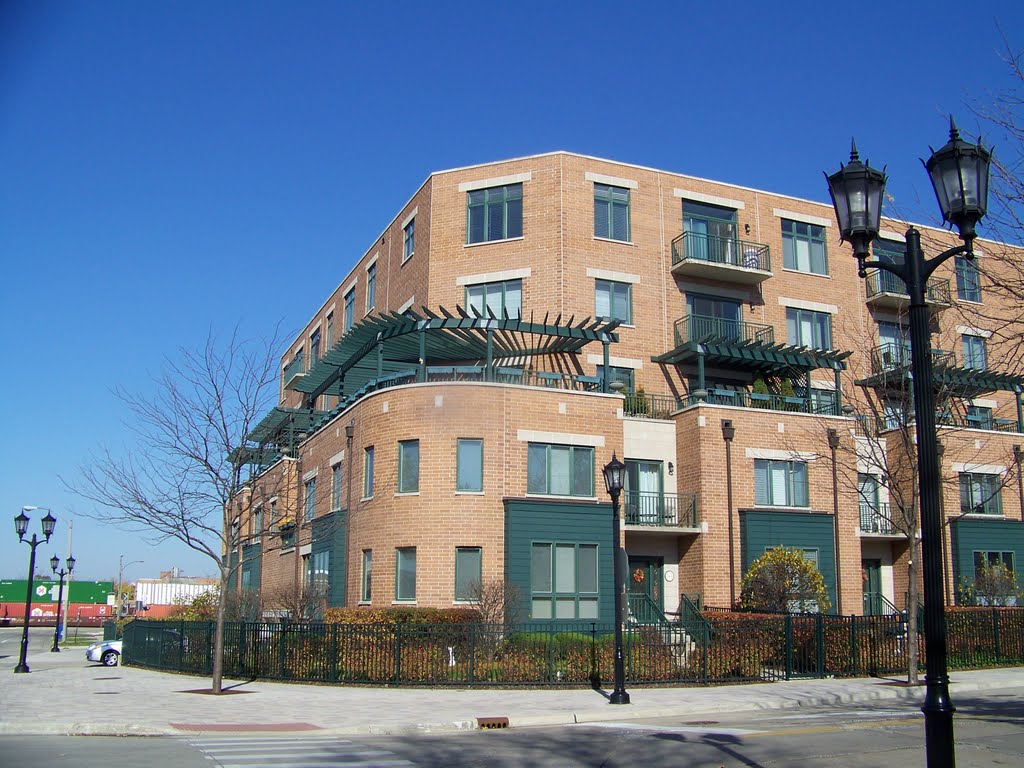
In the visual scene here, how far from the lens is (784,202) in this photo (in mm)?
38500

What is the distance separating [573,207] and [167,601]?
62.1 meters

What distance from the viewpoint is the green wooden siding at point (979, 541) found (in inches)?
1321

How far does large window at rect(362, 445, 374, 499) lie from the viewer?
29531 millimetres

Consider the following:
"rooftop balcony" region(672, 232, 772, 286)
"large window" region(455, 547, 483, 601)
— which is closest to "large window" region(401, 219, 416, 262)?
A: "rooftop balcony" region(672, 232, 772, 286)

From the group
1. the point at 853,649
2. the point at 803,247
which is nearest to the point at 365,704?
the point at 853,649

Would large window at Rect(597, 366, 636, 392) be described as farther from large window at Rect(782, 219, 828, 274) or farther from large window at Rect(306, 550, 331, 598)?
large window at Rect(306, 550, 331, 598)

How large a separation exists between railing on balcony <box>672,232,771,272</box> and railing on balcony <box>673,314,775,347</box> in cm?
208

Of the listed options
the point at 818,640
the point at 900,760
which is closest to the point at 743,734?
the point at 900,760

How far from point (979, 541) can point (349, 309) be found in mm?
28101

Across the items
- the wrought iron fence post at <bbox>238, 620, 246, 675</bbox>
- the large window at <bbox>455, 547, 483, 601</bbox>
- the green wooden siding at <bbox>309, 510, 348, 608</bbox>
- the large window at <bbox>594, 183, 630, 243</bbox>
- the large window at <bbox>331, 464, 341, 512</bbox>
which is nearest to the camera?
the wrought iron fence post at <bbox>238, 620, 246, 675</bbox>

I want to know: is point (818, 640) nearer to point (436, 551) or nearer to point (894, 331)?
point (436, 551)

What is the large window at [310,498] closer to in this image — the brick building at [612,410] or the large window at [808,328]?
the brick building at [612,410]

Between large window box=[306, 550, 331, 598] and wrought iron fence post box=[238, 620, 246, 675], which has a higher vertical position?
large window box=[306, 550, 331, 598]

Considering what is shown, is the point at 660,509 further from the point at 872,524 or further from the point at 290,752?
the point at 290,752
